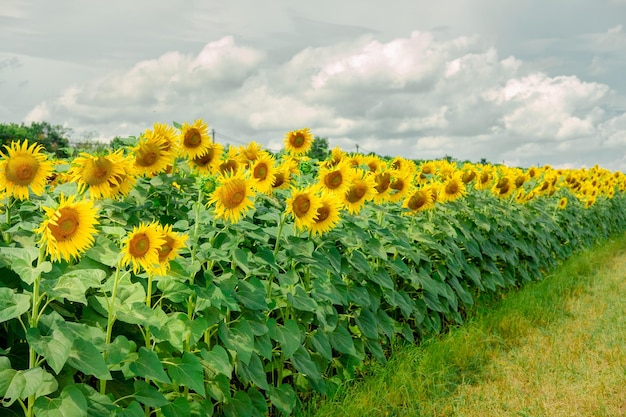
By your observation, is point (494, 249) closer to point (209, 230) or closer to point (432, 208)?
point (432, 208)

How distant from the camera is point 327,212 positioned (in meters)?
3.92

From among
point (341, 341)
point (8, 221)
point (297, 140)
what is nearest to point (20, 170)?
point (8, 221)

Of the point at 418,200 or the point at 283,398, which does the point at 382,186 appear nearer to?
the point at 418,200

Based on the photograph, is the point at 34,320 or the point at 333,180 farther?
the point at 333,180

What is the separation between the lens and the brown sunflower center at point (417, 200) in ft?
18.1

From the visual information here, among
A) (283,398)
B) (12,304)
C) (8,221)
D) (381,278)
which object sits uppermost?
(8,221)

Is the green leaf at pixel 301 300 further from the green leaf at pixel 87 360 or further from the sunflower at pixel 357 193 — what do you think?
the green leaf at pixel 87 360

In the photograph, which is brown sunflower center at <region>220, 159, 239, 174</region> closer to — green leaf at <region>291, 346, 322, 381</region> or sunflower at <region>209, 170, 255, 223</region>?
sunflower at <region>209, 170, 255, 223</region>

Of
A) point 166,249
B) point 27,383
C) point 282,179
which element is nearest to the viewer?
point 27,383

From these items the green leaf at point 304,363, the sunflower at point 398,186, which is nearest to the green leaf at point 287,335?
the green leaf at point 304,363

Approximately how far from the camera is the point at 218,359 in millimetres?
3021

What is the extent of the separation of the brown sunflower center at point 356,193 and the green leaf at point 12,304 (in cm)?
249

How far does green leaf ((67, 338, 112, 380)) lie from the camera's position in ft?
7.64

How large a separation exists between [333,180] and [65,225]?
2.22m
